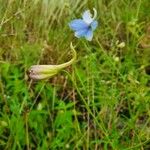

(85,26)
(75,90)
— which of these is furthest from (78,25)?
(75,90)

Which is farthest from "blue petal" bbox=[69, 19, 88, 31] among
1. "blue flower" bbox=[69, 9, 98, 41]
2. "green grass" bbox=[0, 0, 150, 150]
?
"green grass" bbox=[0, 0, 150, 150]

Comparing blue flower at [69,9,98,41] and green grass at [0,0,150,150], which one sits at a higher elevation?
blue flower at [69,9,98,41]

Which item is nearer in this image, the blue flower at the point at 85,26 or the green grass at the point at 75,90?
the blue flower at the point at 85,26

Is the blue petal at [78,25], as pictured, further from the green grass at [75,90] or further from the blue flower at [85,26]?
the green grass at [75,90]

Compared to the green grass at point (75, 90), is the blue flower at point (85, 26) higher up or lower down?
higher up

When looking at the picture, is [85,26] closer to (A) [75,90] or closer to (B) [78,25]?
(B) [78,25]

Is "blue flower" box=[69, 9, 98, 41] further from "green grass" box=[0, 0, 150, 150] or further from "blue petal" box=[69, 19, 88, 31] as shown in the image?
"green grass" box=[0, 0, 150, 150]

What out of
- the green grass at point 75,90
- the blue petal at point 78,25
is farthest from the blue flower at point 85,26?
the green grass at point 75,90

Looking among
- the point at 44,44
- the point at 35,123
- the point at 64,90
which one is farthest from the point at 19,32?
the point at 35,123

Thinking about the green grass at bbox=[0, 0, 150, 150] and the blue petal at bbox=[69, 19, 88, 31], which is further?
the green grass at bbox=[0, 0, 150, 150]
